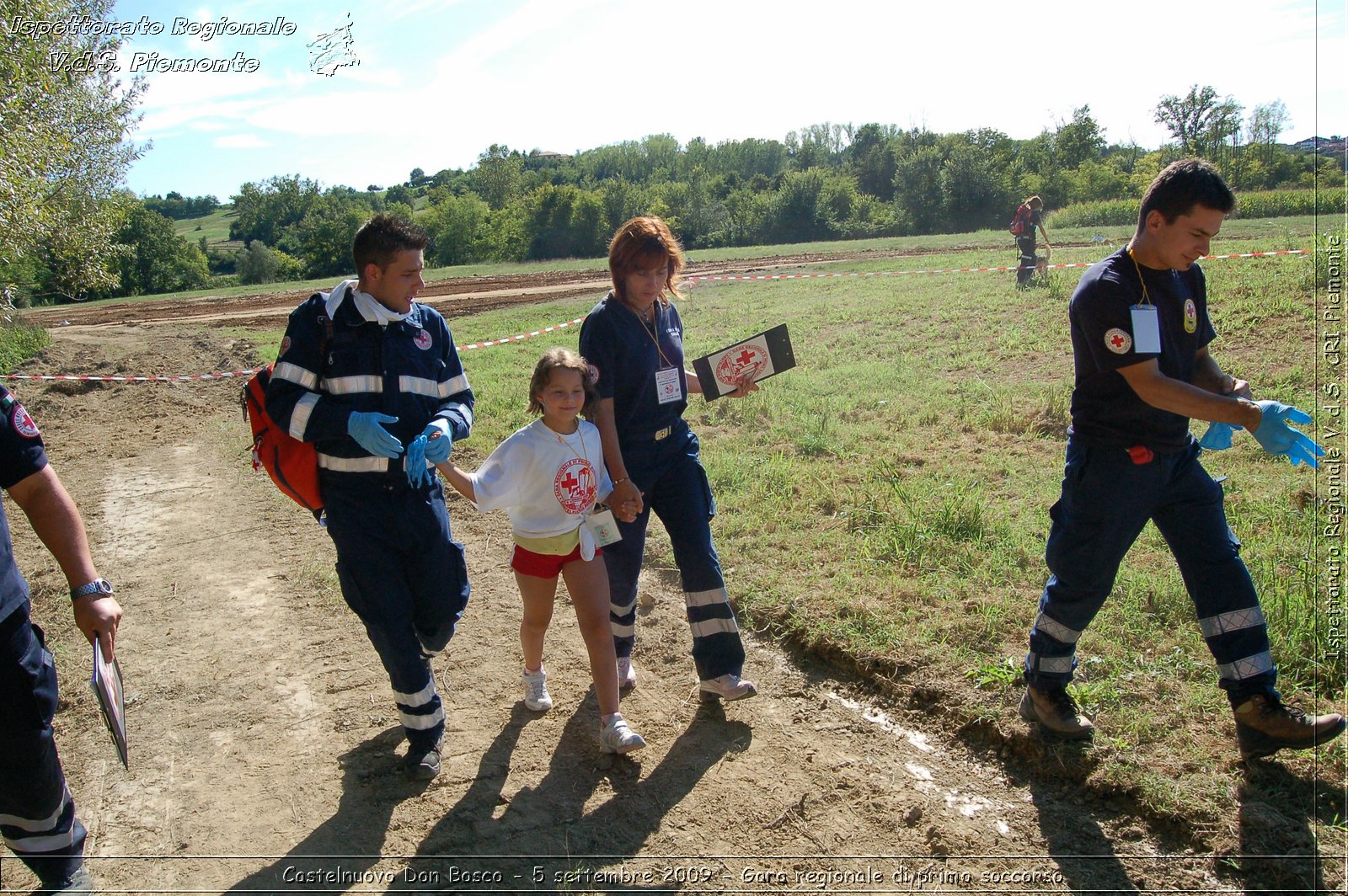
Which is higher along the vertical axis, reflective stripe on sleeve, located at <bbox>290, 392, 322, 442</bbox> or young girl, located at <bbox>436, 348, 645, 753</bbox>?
reflective stripe on sleeve, located at <bbox>290, 392, 322, 442</bbox>

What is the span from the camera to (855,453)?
726 cm

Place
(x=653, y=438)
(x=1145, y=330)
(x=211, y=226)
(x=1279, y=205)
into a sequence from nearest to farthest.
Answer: (x=1145, y=330) < (x=653, y=438) < (x=1279, y=205) < (x=211, y=226)

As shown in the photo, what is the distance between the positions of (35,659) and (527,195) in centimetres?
6499

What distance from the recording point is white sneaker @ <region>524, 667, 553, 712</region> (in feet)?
13.3

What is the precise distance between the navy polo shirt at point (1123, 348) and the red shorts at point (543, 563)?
210 cm

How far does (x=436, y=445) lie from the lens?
3.27 meters

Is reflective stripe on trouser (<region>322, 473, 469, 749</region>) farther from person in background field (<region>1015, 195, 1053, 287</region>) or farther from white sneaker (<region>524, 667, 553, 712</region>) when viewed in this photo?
person in background field (<region>1015, 195, 1053, 287</region>)

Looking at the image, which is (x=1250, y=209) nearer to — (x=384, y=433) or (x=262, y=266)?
(x=384, y=433)

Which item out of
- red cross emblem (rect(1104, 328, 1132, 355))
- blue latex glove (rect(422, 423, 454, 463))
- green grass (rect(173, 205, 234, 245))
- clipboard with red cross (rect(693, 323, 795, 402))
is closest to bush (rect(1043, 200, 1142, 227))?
clipboard with red cross (rect(693, 323, 795, 402))

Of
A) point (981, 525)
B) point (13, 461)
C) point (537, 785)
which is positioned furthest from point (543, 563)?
point (981, 525)

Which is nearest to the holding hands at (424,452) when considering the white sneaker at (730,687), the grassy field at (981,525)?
the white sneaker at (730,687)

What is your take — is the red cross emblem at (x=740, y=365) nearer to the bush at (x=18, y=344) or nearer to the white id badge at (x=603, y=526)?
the white id badge at (x=603, y=526)

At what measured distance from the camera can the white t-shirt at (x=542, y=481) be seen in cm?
343

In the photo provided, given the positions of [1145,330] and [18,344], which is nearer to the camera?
[1145,330]
